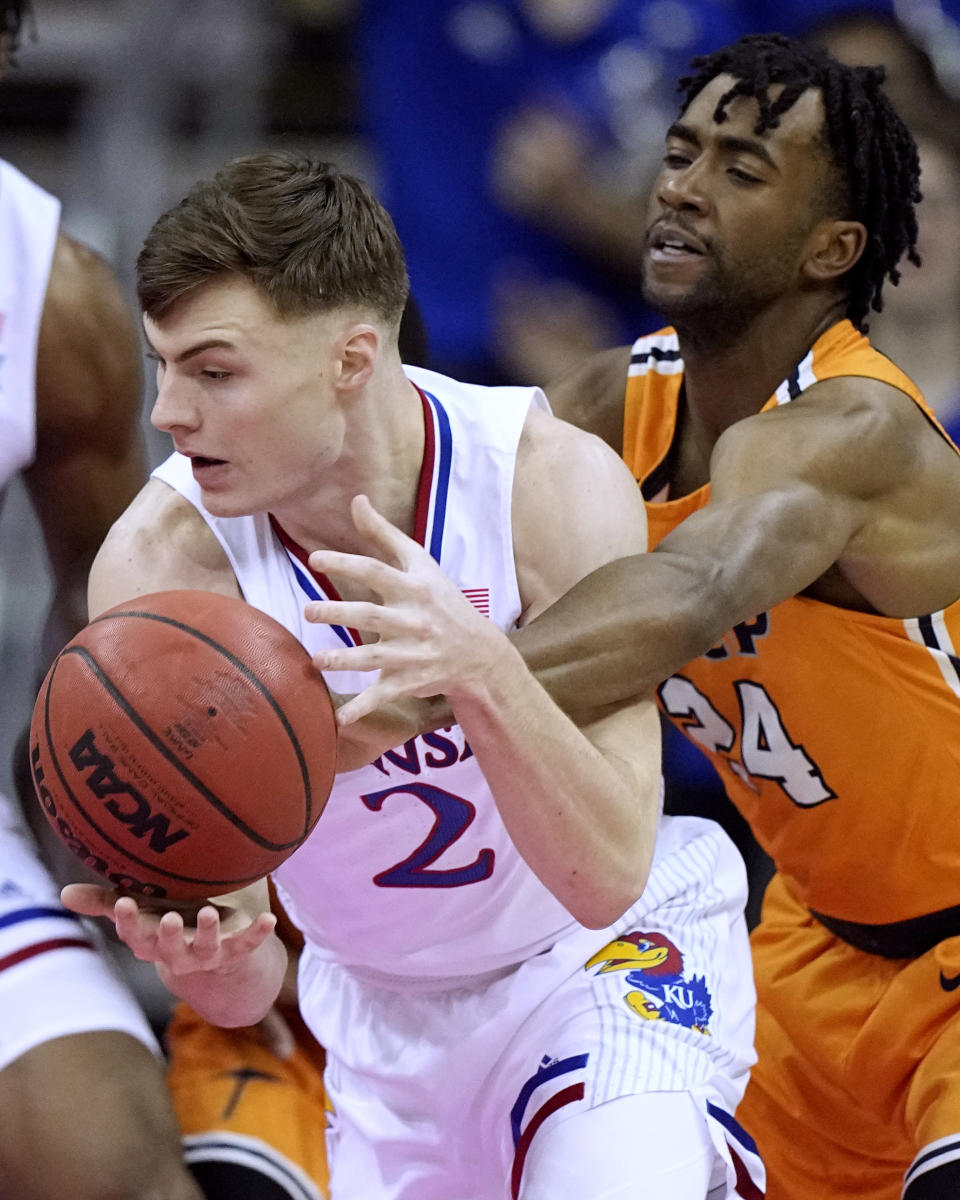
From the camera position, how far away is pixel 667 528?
4004mm

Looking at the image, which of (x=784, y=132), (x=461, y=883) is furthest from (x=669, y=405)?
(x=461, y=883)

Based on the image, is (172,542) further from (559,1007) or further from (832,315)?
(832,315)

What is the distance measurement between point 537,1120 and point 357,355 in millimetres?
1391

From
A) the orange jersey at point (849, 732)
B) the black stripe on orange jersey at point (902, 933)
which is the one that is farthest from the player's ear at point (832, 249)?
the black stripe on orange jersey at point (902, 933)

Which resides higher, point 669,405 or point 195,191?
point 195,191

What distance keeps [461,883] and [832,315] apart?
156 centimetres

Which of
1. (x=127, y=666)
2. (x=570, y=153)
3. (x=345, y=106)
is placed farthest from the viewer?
(x=345, y=106)

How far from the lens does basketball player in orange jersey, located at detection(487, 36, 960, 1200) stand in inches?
142

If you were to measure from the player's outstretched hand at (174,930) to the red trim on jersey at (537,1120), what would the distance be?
0.69 metres

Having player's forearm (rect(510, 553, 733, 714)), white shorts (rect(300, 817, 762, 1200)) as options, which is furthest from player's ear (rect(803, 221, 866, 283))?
white shorts (rect(300, 817, 762, 1200))

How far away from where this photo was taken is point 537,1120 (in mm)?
3260

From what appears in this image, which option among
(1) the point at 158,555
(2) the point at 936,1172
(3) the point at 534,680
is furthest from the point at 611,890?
(2) the point at 936,1172

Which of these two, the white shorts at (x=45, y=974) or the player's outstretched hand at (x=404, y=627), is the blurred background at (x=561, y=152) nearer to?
the white shorts at (x=45, y=974)

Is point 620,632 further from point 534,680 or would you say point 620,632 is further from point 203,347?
point 203,347
